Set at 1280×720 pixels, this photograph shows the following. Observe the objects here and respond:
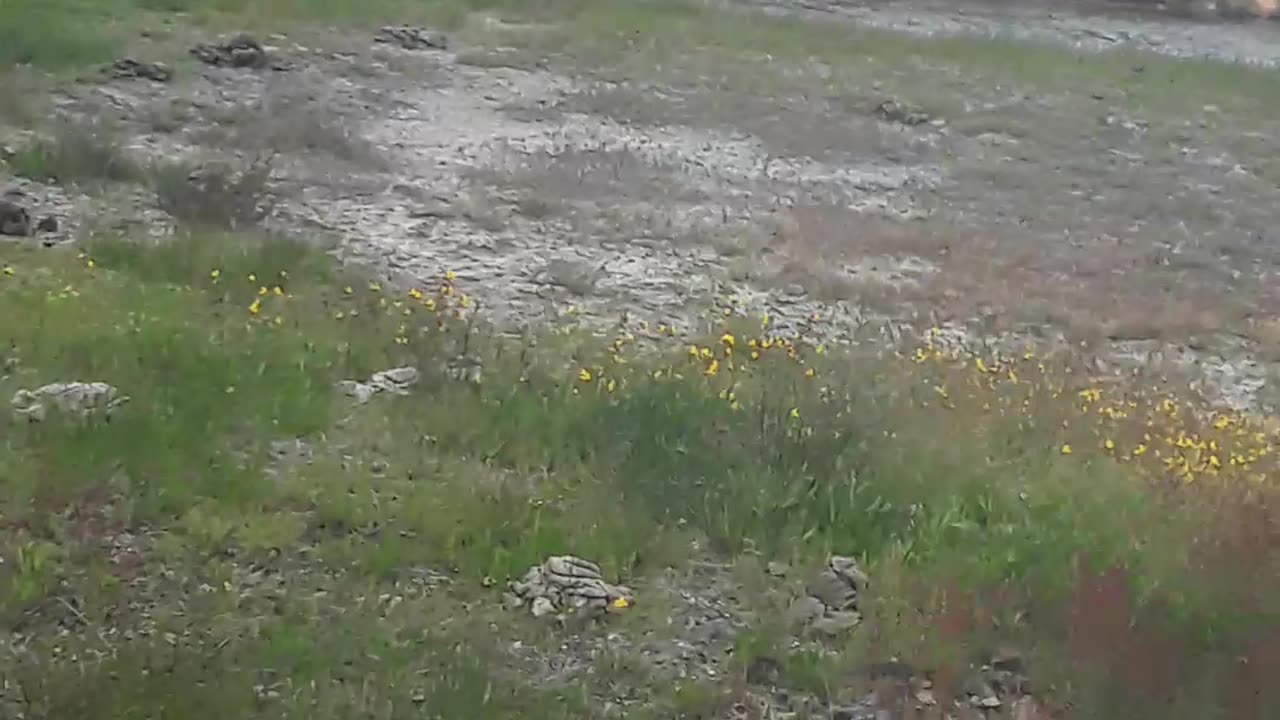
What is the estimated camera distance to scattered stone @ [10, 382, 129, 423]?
5.58m

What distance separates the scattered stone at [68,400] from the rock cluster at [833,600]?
2.74 metres

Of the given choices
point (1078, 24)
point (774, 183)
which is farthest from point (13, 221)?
point (1078, 24)

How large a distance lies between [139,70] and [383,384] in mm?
7601

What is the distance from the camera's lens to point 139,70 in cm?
1298

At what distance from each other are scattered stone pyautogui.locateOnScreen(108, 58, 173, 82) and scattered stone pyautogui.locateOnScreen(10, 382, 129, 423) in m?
7.76

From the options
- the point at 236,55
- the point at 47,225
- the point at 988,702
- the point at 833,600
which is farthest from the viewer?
the point at 236,55

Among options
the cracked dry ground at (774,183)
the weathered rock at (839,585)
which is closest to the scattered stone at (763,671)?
the weathered rock at (839,585)

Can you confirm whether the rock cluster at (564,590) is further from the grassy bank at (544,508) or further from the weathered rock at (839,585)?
the weathered rock at (839,585)

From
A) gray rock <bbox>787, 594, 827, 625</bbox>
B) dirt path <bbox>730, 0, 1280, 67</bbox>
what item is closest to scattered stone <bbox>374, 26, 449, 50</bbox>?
dirt path <bbox>730, 0, 1280, 67</bbox>

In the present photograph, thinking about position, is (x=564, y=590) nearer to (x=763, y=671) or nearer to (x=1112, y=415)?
(x=763, y=671)

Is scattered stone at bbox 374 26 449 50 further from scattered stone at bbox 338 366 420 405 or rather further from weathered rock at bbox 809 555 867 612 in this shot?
weathered rock at bbox 809 555 867 612

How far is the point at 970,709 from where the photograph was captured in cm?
467

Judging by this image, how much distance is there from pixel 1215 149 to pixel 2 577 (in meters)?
14.0

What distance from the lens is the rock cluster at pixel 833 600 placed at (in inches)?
200
